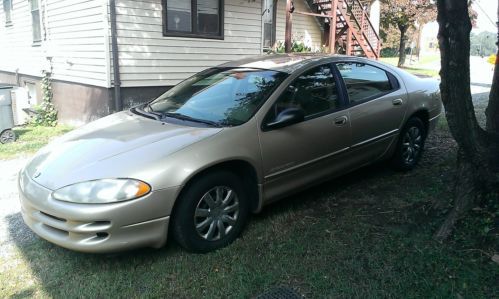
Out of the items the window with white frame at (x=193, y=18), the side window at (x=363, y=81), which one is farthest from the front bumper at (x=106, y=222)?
the window with white frame at (x=193, y=18)

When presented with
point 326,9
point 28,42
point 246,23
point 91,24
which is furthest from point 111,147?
point 326,9

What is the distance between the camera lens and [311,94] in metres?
4.25

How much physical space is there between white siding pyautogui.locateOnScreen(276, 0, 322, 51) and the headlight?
35.1ft

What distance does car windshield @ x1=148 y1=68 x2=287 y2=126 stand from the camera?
12.8 ft

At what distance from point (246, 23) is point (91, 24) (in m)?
3.63

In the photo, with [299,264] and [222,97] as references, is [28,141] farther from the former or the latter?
[299,264]

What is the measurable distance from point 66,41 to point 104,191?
25.6ft

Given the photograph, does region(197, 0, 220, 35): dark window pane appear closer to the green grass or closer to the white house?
the white house

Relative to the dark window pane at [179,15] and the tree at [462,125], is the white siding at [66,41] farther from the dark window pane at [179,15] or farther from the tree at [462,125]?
the tree at [462,125]

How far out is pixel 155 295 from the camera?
2977mm

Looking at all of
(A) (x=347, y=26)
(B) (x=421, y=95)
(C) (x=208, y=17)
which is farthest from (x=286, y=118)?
(A) (x=347, y=26)

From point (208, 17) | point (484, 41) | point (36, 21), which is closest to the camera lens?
point (208, 17)

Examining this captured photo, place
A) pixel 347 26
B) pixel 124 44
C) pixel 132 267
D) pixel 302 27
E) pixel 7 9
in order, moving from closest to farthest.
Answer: pixel 132 267 → pixel 124 44 → pixel 7 9 → pixel 302 27 → pixel 347 26

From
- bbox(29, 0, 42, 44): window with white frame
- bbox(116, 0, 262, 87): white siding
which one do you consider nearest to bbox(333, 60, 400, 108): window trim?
bbox(116, 0, 262, 87): white siding
